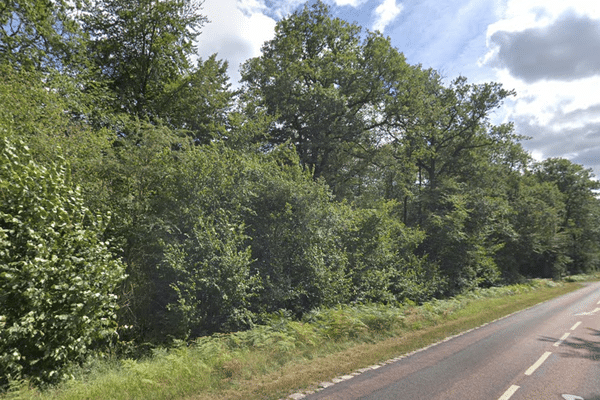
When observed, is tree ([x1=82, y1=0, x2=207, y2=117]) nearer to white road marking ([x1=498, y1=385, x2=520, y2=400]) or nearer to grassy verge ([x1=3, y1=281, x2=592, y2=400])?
→ grassy verge ([x1=3, y1=281, x2=592, y2=400])

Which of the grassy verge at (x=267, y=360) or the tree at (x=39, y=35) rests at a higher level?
the tree at (x=39, y=35)

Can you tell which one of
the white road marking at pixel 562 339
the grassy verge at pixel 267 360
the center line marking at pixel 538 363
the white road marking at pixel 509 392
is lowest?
the white road marking at pixel 562 339

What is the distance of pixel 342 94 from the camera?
84.8 ft

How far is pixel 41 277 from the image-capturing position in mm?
6316

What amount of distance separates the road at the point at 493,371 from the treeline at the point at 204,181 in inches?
213

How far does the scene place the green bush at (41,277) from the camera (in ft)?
20.1

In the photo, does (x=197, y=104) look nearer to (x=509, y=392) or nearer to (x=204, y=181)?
(x=204, y=181)

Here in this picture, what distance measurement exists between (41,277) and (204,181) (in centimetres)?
626

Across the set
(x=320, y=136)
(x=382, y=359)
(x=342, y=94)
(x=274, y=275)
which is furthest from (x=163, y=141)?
(x=342, y=94)

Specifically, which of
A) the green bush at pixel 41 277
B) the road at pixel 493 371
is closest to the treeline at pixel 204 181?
the green bush at pixel 41 277

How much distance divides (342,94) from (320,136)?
4021 mm

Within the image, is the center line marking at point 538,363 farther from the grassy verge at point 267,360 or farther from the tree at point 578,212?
the tree at point 578,212

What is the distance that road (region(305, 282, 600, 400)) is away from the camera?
6301mm

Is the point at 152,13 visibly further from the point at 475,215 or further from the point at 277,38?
the point at 475,215
